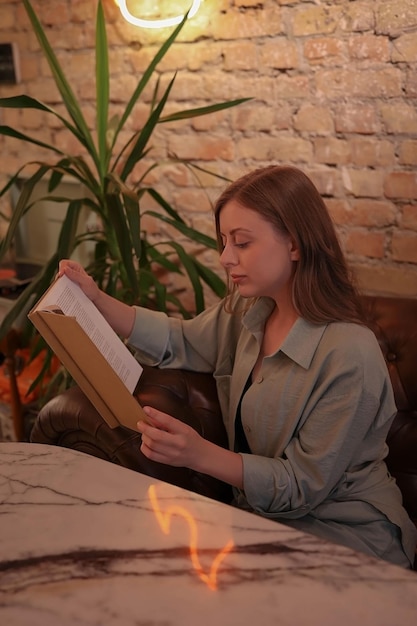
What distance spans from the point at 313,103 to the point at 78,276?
3.31 feet

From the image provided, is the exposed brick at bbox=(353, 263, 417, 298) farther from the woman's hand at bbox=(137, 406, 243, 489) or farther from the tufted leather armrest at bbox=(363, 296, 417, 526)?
the woman's hand at bbox=(137, 406, 243, 489)

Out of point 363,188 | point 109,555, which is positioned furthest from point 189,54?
point 109,555

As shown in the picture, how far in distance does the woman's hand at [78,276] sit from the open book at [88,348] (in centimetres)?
3

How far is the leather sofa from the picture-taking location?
5.69 ft

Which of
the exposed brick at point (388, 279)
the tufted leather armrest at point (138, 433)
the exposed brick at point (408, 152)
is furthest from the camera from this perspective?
the exposed brick at point (388, 279)

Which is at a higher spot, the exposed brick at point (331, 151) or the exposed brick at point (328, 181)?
the exposed brick at point (331, 151)

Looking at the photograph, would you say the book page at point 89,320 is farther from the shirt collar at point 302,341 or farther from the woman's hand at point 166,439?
the shirt collar at point 302,341

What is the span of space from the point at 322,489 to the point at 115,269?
41.5 inches

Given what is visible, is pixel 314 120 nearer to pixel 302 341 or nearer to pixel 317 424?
pixel 302 341

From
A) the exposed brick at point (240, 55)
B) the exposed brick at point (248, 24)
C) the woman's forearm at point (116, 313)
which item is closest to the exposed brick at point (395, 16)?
the exposed brick at point (248, 24)

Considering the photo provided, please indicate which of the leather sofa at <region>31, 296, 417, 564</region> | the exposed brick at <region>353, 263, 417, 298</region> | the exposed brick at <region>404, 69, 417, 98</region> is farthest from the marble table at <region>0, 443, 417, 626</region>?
the exposed brick at <region>404, 69, 417, 98</region>

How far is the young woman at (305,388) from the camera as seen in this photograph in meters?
1.52

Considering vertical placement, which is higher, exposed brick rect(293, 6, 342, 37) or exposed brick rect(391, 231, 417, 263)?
exposed brick rect(293, 6, 342, 37)

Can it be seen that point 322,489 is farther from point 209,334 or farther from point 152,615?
point 152,615
